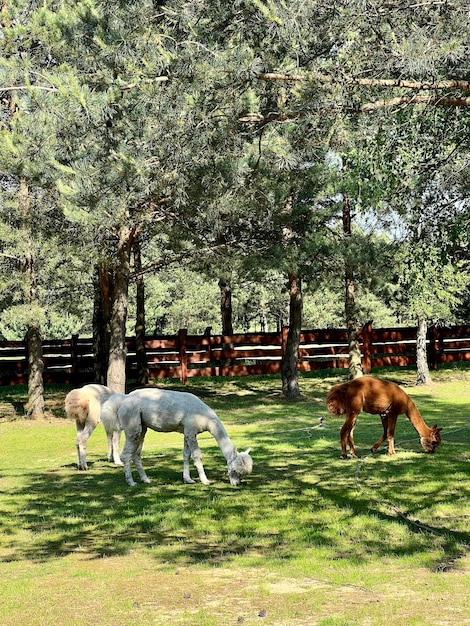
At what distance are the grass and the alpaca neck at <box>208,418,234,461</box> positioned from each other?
18.6 inches

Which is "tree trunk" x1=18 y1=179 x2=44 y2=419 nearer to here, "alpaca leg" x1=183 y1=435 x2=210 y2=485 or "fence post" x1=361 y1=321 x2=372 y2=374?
"alpaca leg" x1=183 y1=435 x2=210 y2=485

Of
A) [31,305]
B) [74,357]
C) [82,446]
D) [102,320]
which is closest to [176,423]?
[82,446]

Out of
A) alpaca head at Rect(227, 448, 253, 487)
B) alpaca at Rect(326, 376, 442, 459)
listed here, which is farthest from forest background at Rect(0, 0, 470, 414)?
alpaca head at Rect(227, 448, 253, 487)

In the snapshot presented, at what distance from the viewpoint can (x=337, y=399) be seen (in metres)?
12.6

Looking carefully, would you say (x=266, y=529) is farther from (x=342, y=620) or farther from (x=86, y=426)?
(x=86, y=426)

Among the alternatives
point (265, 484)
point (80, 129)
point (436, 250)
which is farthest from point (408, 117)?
point (265, 484)

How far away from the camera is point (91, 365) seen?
98.6 ft

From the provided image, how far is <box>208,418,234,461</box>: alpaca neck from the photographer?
11.1 metres

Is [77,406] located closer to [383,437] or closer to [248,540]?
[383,437]

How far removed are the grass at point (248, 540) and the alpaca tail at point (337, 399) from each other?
0.79m

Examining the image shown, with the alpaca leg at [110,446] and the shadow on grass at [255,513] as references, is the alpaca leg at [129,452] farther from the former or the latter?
the alpaca leg at [110,446]

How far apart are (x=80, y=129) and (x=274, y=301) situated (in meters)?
39.8

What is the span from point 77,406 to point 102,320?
11.8 meters

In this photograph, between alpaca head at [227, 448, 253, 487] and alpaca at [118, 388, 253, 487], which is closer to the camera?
alpaca head at [227, 448, 253, 487]
